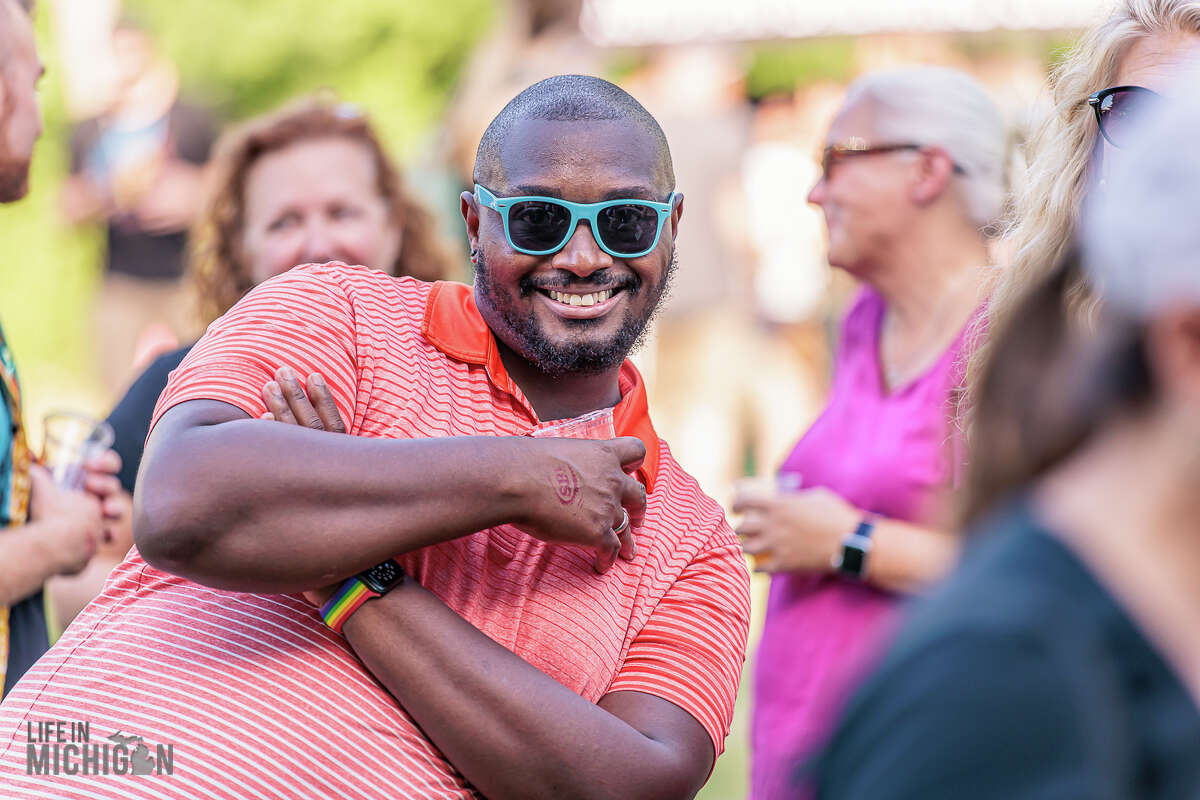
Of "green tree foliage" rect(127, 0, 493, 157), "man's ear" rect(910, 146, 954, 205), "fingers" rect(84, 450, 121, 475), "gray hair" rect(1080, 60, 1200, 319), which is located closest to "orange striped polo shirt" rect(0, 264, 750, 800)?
"fingers" rect(84, 450, 121, 475)

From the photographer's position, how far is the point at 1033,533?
1080mm

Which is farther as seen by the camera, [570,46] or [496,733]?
[570,46]

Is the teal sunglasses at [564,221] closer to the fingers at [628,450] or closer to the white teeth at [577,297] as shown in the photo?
the white teeth at [577,297]

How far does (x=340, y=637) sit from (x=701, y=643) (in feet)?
1.95

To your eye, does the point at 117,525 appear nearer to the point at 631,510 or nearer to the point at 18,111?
the point at 18,111

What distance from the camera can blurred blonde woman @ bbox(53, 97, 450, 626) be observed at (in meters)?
3.69

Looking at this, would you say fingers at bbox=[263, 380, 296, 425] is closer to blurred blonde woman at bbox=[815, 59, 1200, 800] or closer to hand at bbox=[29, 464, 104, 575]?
hand at bbox=[29, 464, 104, 575]

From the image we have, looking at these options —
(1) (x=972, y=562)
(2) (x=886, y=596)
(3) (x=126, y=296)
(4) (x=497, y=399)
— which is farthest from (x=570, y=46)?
(1) (x=972, y=562)

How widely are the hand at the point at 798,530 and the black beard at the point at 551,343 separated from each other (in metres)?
0.93

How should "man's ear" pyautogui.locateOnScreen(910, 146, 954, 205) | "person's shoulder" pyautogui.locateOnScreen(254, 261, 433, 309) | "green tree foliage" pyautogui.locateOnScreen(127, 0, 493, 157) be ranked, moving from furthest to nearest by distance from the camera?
1. "green tree foliage" pyautogui.locateOnScreen(127, 0, 493, 157)
2. "man's ear" pyautogui.locateOnScreen(910, 146, 954, 205)
3. "person's shoulder" pyautogui.locateOnScreen(254, 261, 433, 309)

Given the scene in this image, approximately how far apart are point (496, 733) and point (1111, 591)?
3.66 ft

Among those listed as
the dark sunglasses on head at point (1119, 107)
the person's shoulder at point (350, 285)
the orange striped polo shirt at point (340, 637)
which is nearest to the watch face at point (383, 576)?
the orange striped polo shirt at point (340, 637)

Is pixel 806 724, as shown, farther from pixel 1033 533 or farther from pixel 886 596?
pixel 1033 533

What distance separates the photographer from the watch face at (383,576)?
199 centimetres
